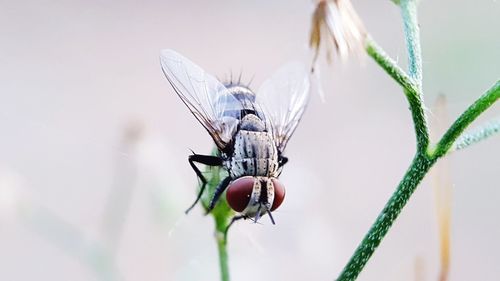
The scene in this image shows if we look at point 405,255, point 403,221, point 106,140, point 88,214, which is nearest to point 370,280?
point 405,255

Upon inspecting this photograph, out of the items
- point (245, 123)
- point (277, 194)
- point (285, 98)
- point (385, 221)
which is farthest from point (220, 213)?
point (285, 98)

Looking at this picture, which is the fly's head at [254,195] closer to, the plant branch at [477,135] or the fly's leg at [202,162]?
A: the fly's leg at [202,162]

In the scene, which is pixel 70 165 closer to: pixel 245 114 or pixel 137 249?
pixel 137 249

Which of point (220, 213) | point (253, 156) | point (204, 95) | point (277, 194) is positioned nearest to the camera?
point (220, 213)

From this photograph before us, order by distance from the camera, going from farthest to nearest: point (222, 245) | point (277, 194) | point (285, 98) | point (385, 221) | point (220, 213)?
1. point (285, 98)
2. point (277, 194)
3. point (220, 213)
4. point (222, 245)
5. point (385, 221)

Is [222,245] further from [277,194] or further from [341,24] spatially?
[341,24]

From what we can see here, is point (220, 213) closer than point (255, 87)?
Yes

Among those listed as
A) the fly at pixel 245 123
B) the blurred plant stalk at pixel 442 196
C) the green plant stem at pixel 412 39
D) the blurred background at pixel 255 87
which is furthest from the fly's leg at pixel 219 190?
the blurred background at pixel 255 87
